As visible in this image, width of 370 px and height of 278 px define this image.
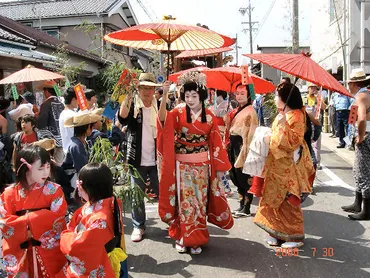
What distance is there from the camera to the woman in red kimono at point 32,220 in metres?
2.76

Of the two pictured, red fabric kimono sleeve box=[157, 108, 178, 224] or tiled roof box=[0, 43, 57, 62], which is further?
tiled roof box=[0, 43, 57, 62]

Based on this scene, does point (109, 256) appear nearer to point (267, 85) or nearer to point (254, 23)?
point (267, 85)

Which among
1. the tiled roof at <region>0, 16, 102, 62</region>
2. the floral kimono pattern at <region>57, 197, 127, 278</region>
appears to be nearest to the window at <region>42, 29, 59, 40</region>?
the tiled roof at <region>0, 16, 102, 62</region>

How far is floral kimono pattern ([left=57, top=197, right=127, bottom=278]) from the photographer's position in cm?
260

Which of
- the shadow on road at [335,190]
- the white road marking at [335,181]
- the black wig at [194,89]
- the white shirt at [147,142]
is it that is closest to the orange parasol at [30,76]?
the white shirt at [147,142]

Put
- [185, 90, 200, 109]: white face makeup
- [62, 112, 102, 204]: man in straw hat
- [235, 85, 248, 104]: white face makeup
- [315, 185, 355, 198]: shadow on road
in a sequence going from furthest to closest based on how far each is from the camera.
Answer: [315, 185, 355, 198]: shadow on road → [235, 85, 248, 104]: white face makeup → [185, 90, 200, 109]: white face makeup → [62, 112, 102, 204]: man in straw hat

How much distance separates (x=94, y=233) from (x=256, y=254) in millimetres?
2176

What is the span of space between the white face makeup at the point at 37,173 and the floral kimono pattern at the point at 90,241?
1.43ft

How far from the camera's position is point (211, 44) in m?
4.32

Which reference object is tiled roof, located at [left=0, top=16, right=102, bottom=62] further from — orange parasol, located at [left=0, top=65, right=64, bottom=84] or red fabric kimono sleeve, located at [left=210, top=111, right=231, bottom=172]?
A: red fabric kimono sleeve, located at [left=210, top=111, right=231, bottom=172]

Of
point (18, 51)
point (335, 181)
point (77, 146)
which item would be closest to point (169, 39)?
point (77, 146)

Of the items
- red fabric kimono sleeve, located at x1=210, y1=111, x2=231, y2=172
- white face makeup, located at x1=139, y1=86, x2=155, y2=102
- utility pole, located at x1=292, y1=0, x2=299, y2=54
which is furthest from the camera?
utility pole, located at x1=292, y1=0, x2=299, y2=54

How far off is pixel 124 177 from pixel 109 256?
1053 millimetres

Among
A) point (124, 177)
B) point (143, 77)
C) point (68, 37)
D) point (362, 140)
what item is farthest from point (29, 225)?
point (68, 37)
